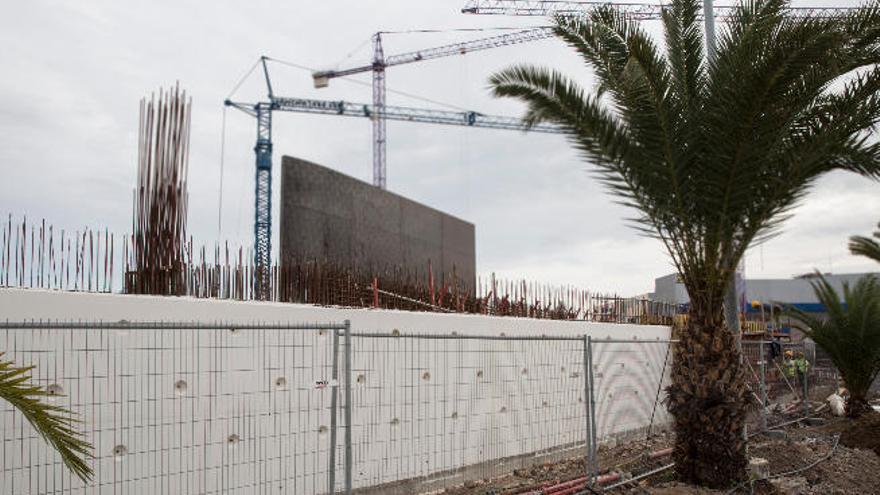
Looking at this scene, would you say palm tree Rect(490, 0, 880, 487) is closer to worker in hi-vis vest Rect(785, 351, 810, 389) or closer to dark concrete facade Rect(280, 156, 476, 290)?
dark concrete facade Rect(280, 156, 476, 290)

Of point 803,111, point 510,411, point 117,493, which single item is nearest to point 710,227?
point 803,111

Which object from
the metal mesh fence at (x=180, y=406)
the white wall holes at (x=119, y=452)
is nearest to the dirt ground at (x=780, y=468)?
the metal mesh fence at (x=180, y=406)

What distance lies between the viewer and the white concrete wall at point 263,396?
6.58 metres

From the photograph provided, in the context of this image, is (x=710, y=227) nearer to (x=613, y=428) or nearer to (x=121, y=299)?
(x=613, y=428)

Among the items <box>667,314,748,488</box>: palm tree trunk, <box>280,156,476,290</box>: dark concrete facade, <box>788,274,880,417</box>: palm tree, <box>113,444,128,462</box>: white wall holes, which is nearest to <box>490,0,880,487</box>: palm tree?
<box>667,314,748,488</box>: palm tree trunk

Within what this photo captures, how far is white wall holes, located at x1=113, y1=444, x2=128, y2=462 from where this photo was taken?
677cm

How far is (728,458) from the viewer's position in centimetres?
1025

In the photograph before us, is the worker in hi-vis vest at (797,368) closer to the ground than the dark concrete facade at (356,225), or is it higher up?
closer to the ground

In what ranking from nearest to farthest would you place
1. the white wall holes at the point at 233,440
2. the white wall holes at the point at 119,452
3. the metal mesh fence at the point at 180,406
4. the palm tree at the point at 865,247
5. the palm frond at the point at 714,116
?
the metal mesh fence at the point at 180,406
the white wall holes at the point at 119,452
the white wall holes at the point at 233,440
the palm frond at the point at 714,116
the palm tree at the point at 865,247

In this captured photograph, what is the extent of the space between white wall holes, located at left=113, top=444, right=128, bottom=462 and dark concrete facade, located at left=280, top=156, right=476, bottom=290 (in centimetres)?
357

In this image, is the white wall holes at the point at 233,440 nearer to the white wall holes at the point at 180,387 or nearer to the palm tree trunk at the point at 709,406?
the white wall holes at the point at 180,387

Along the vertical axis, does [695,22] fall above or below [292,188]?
above

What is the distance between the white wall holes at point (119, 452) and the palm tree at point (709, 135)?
252 inches

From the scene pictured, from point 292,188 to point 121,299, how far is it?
598 centimetres
